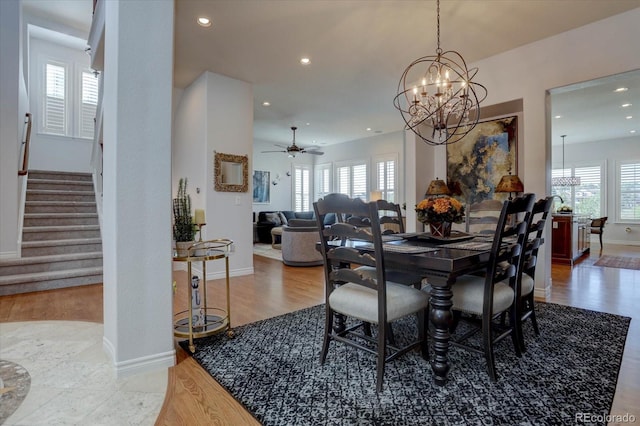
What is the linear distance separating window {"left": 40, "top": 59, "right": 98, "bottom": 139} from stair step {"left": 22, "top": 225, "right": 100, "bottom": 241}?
2.73 m

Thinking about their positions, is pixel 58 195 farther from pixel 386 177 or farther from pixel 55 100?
pixel 386 177

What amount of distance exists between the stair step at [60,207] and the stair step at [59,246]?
80 cm

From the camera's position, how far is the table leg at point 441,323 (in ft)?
5.93

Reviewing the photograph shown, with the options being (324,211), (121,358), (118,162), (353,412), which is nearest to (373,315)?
(353,412)

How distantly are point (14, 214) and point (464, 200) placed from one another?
20.1ft

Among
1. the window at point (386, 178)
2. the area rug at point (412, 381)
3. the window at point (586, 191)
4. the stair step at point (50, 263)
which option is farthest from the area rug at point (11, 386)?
the window at point (586, 191)

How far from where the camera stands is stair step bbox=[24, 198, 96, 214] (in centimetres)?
483

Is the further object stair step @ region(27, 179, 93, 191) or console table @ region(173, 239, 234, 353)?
stair step @ region(27, 179, 93, 191)

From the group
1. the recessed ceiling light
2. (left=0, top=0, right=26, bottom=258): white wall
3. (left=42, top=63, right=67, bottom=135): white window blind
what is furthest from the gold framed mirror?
(left=42, top=63, right=67, bottom=135): white window blind

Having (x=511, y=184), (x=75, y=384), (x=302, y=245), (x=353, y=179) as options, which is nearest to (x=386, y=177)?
(x=353, y=179)

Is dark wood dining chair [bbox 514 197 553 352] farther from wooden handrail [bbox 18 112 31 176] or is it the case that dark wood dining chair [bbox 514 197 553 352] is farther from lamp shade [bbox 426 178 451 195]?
wooden handrail [bbox 18 112 31 176]

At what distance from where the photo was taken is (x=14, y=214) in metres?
4.16

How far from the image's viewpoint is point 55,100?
619 centimetres

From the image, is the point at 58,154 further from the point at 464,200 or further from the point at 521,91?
the point at 521,91
